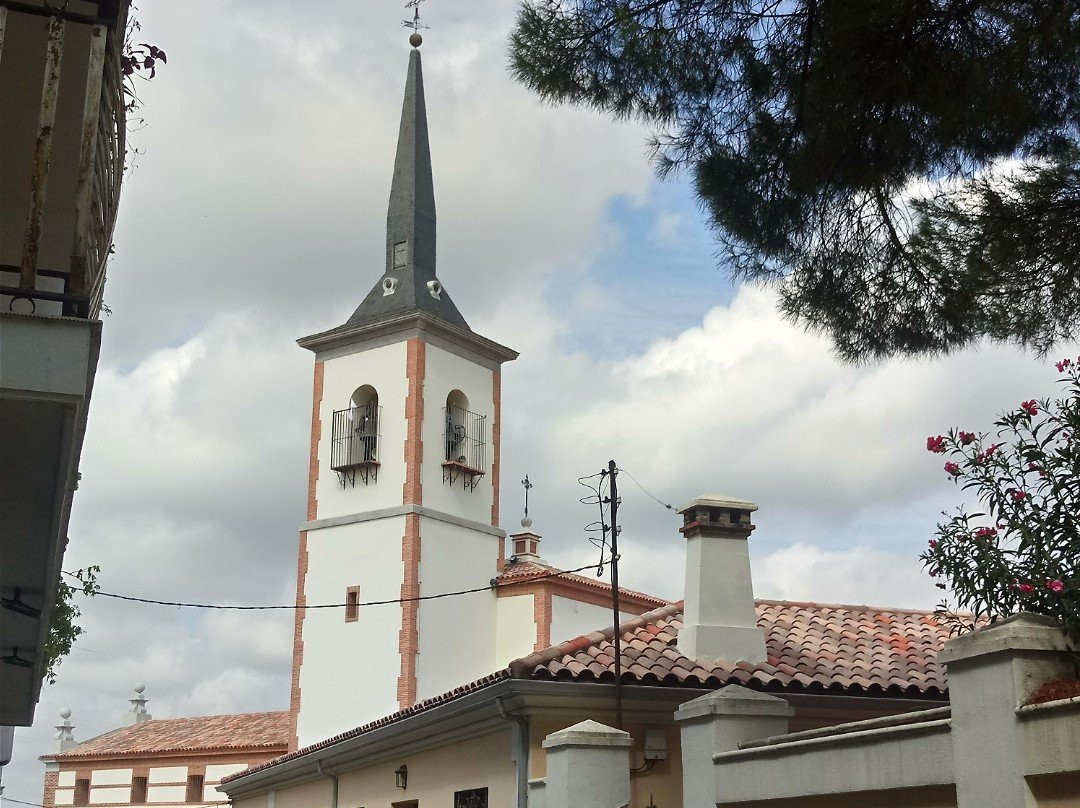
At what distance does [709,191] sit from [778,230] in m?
0.54

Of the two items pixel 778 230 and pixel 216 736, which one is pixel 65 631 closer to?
pixel 778 230

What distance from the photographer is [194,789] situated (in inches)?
1636

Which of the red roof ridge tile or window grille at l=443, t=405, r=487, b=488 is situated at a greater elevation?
window grille at l=443, t=405, r=487, b=488

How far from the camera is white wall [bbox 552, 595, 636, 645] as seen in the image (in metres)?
33.4

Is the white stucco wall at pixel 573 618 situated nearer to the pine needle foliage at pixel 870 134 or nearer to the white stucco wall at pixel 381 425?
the white stucco wall at pixel 381 425

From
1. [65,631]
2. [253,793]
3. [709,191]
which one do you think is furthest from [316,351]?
[709,191]

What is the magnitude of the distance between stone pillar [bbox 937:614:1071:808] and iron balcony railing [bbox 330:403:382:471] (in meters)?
27.3

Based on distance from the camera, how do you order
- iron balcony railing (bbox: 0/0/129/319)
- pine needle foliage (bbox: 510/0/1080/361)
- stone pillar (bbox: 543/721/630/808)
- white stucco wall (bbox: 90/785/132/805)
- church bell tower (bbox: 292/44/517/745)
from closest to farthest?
iron balcony railing (bbox: 0/0/129/319) < pine needle foliage (bbox: 510/0/1080/361) < stone pillar (bbox: 543/721/630/808) < church bell tower (bbox: 292/44/517/745) < white stucco wall (bbox: 90/785/132/805)

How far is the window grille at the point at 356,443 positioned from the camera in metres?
33.8

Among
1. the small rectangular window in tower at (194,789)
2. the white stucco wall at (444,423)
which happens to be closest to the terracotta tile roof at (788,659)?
the white stucco wall at (444,423)

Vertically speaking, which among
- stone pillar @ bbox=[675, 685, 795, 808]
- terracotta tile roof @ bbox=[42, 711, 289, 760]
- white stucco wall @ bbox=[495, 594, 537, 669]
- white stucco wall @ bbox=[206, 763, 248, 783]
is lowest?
stone pillar @ bbox=[675, 685, 795, 808]

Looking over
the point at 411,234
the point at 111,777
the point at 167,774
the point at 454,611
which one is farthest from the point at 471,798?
the point at 111,777

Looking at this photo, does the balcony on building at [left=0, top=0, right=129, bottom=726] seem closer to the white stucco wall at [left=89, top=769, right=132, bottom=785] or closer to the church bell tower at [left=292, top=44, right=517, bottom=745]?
the church bell tower at [left=292, top=44, right=517, bottom=745]

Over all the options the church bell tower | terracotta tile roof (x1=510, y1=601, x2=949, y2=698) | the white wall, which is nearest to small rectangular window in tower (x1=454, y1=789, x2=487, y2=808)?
terracotta tile roof (x1=510, y1=601, x2=949, y2=698)
